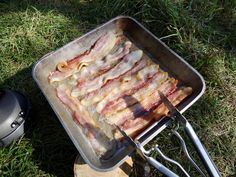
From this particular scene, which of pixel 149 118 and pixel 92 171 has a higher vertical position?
pixel 149 118

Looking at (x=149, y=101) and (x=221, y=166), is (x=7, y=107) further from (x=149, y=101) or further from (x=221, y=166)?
(x=221, y=166)

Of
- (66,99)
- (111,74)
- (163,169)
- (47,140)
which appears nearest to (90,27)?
(111,74)

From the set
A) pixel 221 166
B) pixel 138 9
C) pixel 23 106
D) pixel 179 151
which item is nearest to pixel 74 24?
pixel 138 9

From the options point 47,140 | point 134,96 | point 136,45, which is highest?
point 136,45

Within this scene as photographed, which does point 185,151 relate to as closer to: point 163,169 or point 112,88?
point 163,169

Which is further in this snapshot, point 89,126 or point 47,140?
point 47,140

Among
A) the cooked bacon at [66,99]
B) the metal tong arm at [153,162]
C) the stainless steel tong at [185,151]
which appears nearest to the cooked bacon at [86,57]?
the cooked bacon at [66,99]
